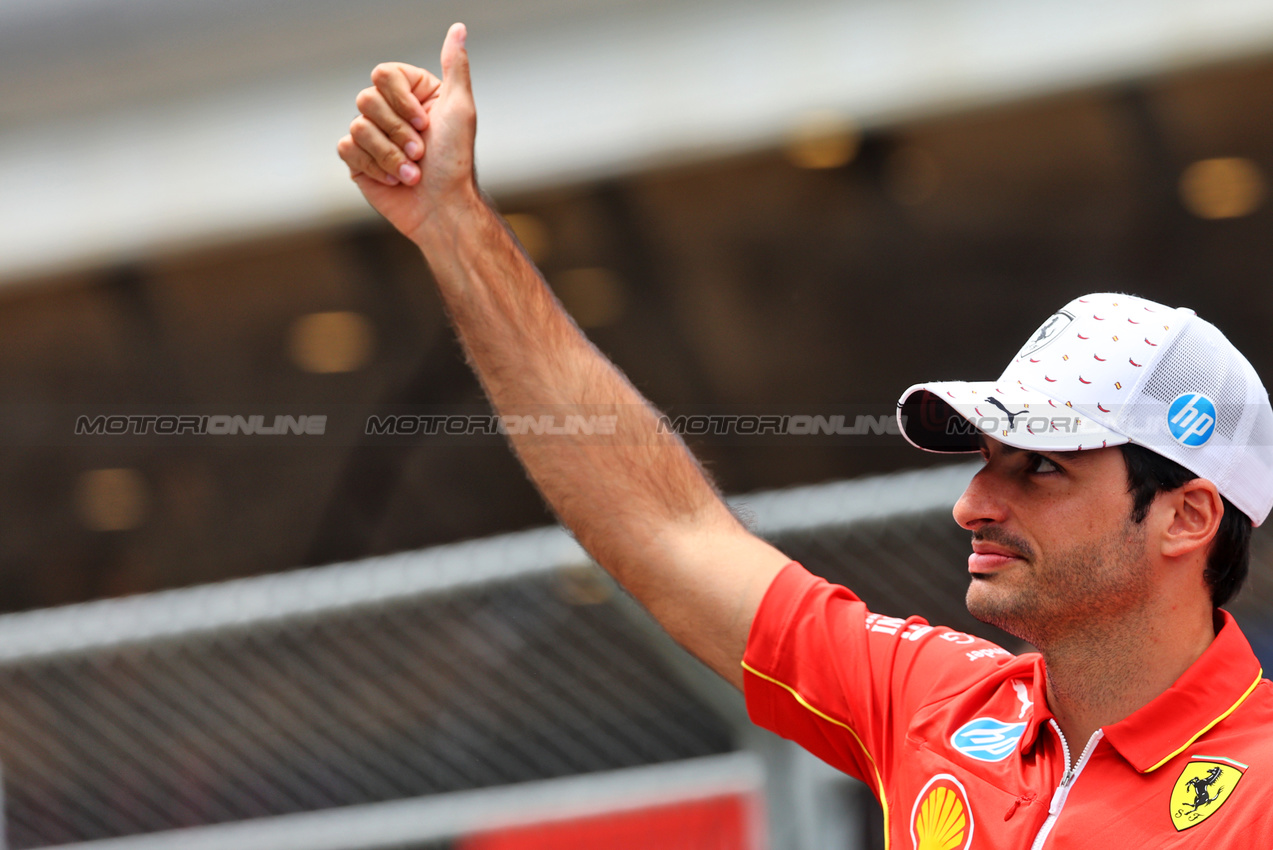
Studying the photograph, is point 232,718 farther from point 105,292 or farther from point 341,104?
point 105,292

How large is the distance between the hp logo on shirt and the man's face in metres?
0.15

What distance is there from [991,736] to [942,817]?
0.46ft

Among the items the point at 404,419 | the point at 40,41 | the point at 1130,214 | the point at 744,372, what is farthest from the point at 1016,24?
the point at 404,419

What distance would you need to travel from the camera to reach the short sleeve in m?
1.79

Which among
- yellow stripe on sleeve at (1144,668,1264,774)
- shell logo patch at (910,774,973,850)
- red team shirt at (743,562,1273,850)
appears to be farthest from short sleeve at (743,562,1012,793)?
yellow stripe on sleeve at (1144,668,1264,774)

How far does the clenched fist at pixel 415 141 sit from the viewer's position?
6.05ft

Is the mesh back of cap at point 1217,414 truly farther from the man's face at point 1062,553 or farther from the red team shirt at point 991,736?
the red team shirt at point 991,736

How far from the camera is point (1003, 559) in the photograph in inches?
64.5

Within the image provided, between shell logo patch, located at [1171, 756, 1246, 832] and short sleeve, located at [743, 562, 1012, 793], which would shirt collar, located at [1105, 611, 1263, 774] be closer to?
shell logo patch, located at [1171, 756, 1246, 832]

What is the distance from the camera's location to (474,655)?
360 centimetres

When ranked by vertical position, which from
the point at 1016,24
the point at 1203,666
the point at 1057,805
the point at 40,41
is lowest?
the point at 1057,805

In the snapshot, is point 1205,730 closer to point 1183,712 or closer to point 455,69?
point 1183,712

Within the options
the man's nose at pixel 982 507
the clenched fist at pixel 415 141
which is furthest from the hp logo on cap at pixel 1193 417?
the clenched fist at pixel 415 141

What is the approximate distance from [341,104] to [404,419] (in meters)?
4.38
